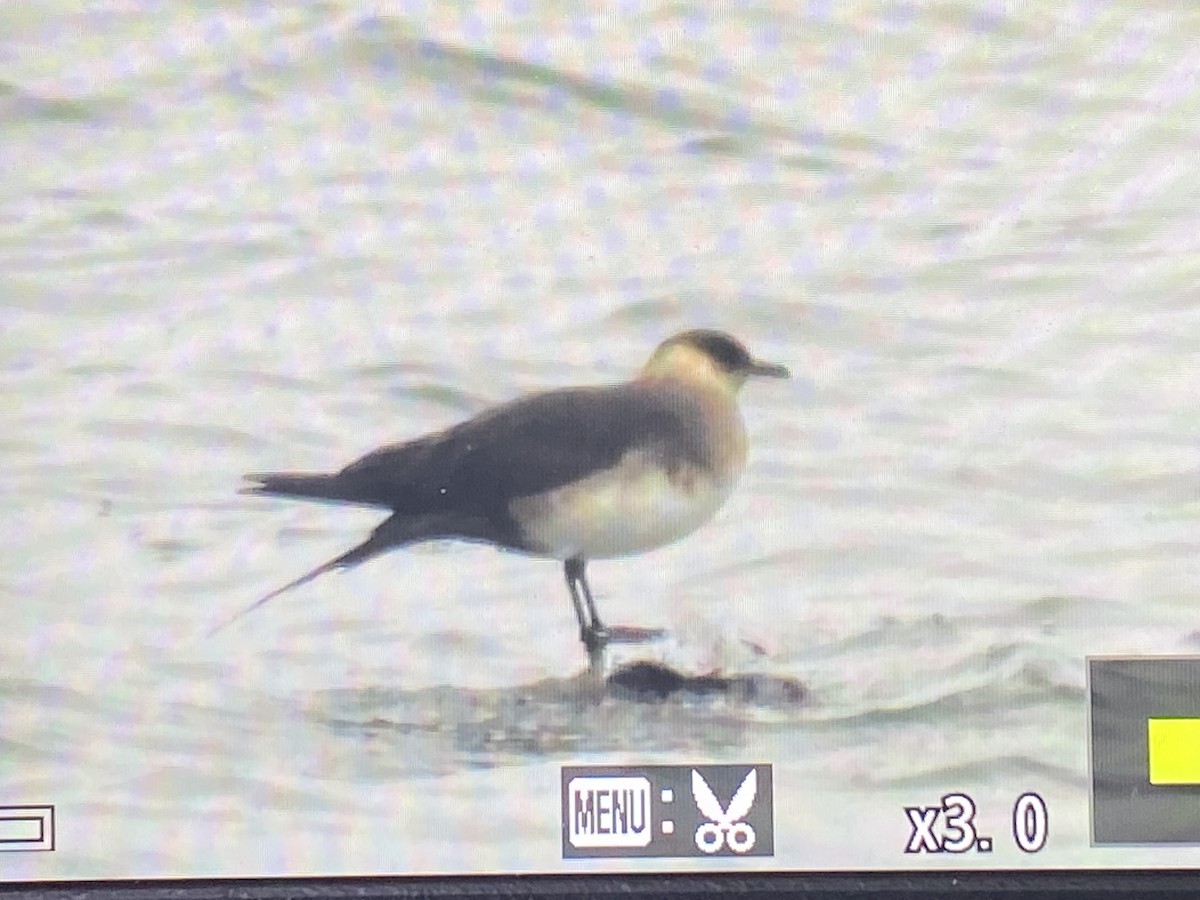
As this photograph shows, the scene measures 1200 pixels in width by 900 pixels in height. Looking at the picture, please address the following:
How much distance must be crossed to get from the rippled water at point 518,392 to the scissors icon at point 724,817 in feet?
0.10

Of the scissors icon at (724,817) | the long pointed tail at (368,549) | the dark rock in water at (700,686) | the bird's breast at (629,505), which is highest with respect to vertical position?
the bird's breast at (629,505)

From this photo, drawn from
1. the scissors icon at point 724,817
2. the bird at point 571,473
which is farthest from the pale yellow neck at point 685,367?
the scissors icon at point 724,817

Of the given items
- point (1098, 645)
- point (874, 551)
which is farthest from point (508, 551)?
point (1098, 645)

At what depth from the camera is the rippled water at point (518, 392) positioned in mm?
1311

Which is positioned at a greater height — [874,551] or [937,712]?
[874,551]

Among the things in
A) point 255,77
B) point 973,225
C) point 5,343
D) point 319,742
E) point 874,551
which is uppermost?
point 255,77

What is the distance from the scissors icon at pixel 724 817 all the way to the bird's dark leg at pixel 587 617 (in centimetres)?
14

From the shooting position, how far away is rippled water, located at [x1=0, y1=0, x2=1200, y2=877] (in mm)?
1311

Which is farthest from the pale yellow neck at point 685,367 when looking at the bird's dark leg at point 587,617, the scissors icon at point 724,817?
the scissors icon at point 724,817

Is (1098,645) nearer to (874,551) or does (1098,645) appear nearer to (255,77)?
(874,551)

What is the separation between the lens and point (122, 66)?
1326mm

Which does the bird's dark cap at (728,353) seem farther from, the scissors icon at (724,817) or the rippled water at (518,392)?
the scissors icon at (724,817)

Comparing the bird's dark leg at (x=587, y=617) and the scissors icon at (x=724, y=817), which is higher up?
the bird's dark leg at (x=587, y=617)

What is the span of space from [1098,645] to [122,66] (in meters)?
1.03
